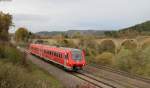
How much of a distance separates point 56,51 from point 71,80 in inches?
329

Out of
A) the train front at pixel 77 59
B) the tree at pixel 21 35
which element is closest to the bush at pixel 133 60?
the train front at pixel 77 59

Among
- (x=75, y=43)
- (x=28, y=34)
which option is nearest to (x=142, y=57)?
(x=75, y=43)

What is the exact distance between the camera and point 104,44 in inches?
2010

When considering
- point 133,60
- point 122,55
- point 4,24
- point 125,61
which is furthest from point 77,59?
point 4,24

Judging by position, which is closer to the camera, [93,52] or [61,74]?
[61,74]

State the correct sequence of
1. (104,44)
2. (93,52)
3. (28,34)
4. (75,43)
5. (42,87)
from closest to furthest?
1. (42,87)
2. (93,52)
3. (104,44)
4. (75,43)
5. (28,34)

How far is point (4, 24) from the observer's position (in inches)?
1254

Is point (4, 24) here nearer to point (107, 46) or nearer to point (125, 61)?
point (125, 61)

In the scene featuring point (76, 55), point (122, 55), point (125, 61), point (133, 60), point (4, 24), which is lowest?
point (125, 61)

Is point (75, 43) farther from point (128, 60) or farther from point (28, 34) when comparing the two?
point (28, 34)

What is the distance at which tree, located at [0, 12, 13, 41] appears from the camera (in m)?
30.3

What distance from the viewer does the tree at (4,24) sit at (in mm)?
30309

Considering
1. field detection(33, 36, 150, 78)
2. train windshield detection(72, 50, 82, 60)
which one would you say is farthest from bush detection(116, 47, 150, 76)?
train windshield detection(72, 50, 82, 60)

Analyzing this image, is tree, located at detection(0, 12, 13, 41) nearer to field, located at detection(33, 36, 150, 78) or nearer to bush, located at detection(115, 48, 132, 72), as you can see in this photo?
field, located at detection(33, 36, 150, 78)
